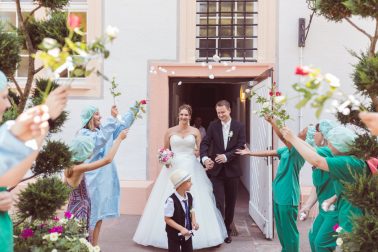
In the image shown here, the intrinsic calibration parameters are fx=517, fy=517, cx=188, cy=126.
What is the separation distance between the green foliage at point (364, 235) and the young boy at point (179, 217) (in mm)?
1995

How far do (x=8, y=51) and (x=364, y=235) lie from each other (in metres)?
2.73

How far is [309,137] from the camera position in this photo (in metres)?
6.17

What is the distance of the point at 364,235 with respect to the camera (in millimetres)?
3307

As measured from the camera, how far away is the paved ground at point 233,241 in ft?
22.7

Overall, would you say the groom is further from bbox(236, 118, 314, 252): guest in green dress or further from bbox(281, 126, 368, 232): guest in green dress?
bbox(281, 126, 368, 232): guest in green dress

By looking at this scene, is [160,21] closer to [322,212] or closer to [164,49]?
[164,49]

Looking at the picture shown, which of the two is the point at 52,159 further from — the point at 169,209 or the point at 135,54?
the point at 135,54

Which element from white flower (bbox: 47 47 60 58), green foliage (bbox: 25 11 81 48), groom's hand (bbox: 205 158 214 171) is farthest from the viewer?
groom's hand (bbox: 205 158 214 171)

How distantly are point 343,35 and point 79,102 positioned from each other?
475 cm

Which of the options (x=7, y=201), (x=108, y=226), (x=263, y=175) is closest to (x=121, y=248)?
(x=108, y=226)

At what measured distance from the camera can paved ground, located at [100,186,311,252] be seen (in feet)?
22.7

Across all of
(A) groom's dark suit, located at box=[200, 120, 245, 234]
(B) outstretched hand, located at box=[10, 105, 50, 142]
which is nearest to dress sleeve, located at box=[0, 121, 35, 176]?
(B) outstretched hand, located at box=[10, 105, 50, 142]

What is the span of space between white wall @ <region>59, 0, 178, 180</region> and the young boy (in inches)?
161

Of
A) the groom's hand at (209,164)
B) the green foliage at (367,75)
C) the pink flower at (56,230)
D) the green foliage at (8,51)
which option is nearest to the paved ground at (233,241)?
the groom's hand at (209,164)
